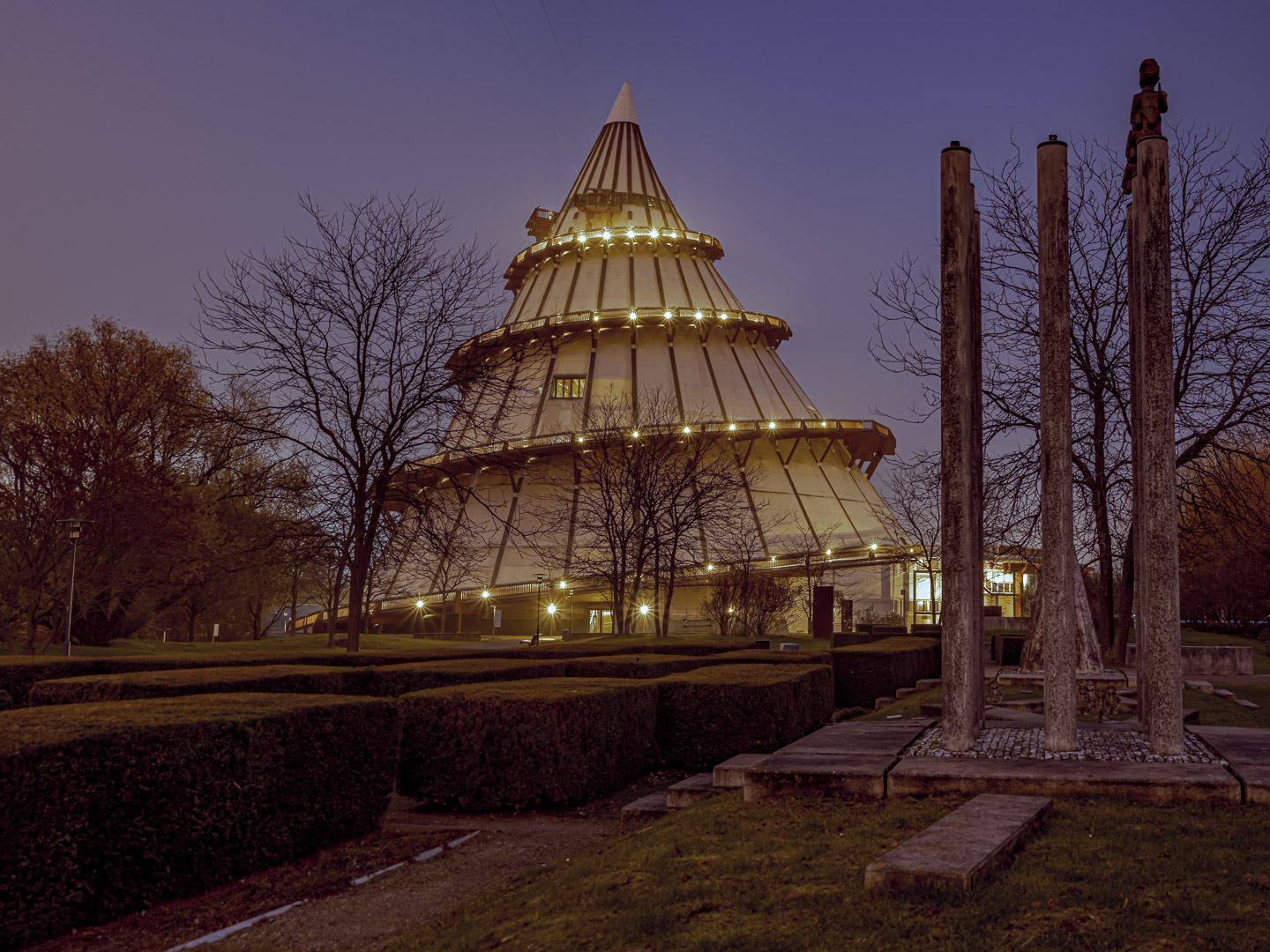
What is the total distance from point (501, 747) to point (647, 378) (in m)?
54.1

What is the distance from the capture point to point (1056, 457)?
8734 millimetres

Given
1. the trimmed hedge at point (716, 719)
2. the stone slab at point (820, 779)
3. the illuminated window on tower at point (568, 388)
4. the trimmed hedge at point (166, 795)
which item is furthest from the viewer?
the illuminated window on tower at point (568, 388)

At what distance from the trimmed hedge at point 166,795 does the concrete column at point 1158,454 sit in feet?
20.8

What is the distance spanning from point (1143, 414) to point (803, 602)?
50.4 metres

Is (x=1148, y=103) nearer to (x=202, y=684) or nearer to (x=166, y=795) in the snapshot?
(x=166, y=795)

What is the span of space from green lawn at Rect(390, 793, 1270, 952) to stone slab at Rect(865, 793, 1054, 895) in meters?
0.09

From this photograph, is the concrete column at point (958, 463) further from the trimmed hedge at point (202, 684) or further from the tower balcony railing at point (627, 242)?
the tower balcony railing at point (627, 242)

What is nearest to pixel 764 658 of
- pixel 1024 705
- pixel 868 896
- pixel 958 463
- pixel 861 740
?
pixel 1024 705

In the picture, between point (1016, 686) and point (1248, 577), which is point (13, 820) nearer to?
point (1016, 686)

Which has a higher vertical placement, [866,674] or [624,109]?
[624,109]

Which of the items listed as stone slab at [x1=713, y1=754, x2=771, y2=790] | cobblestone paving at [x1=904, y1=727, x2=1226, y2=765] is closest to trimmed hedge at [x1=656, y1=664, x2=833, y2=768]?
cobblestone paving at [x1=904, y1=727, x2=1226, y2=765]

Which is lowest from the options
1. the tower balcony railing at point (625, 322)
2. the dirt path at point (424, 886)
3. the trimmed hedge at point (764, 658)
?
the dirt path at point (424, 886)

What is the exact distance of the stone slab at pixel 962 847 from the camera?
5047 millimetres

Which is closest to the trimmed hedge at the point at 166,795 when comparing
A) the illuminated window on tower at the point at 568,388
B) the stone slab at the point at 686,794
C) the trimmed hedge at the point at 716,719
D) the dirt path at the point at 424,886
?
the dirt path at the point at 424,886
